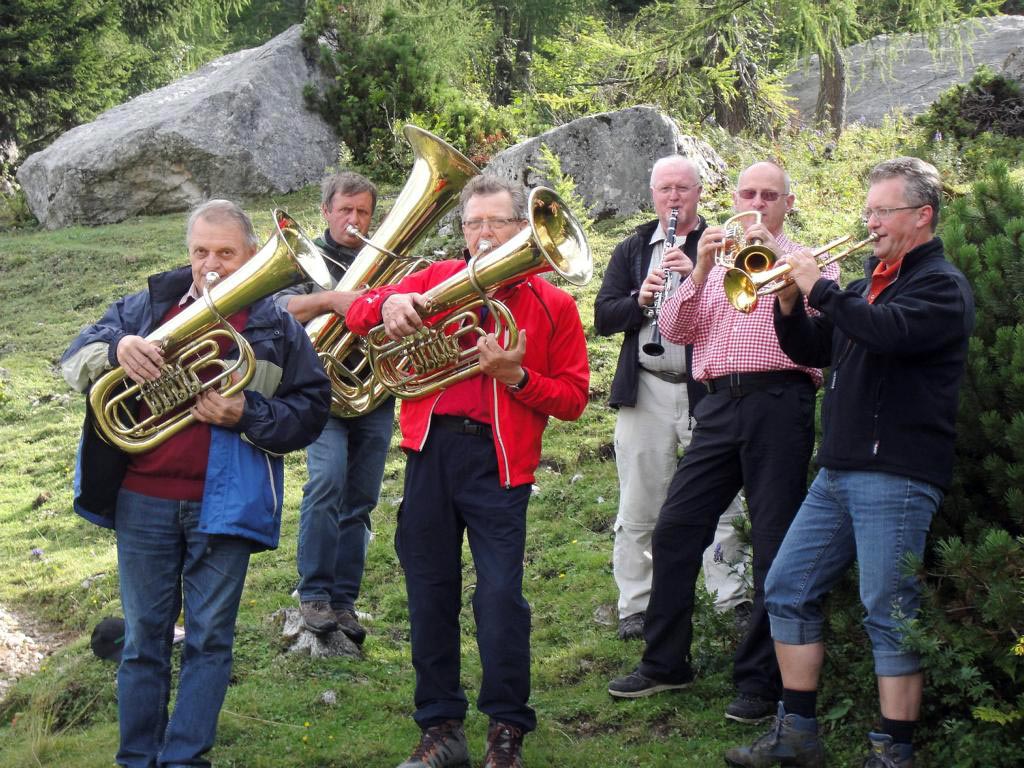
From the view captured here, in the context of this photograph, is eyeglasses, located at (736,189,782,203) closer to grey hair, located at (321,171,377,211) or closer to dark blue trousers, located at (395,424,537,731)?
dark blue trousers, located at (395,424,537,731)

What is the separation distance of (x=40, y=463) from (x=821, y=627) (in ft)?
23.3

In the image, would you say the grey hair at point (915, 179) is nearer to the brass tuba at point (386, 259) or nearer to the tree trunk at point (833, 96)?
the brass tuba at point (386, 259)

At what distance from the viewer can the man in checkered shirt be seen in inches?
172

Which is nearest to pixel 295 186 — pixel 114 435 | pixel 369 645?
pixel 369 645

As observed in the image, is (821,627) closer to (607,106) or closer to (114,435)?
(114,435)

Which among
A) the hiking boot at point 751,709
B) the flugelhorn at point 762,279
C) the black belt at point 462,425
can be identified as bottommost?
the hiking boot at point 751,709

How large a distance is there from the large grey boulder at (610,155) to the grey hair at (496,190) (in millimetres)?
7440

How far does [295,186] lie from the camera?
15.8 m

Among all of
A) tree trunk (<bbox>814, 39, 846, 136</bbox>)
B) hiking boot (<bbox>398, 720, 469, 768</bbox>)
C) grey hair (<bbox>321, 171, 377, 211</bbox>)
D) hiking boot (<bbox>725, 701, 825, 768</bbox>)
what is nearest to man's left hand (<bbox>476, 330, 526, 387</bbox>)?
hiking boot (<bbox>398, 720, 469, 768</bbox>)

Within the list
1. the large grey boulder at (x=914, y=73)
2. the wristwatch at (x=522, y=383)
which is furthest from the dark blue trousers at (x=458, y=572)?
the large grey boulder at (x=914, y=73)

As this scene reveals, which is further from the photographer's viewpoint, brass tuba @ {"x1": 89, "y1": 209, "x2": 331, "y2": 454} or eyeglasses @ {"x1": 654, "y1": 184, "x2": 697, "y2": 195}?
eyeglasses @ {"x1": 654, "y1": 184, "x2": 697, "y2": 195}

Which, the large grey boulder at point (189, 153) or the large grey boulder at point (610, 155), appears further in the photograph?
the large grey boulder at point (189, 153)

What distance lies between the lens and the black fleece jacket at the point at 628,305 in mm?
5074

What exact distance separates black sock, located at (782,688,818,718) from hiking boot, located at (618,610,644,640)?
1402mm
